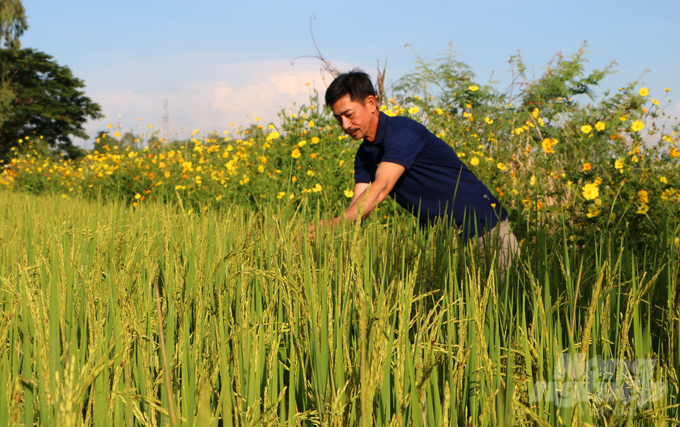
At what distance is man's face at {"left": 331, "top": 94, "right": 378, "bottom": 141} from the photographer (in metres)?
2.59

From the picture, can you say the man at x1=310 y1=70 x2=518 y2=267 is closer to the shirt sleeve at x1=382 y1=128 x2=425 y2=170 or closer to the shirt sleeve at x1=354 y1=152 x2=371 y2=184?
the shirt sleeve at x1=382 y1=128 x2=425 y2=170

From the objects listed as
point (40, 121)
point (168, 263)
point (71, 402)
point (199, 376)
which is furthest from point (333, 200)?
point (40, 121)

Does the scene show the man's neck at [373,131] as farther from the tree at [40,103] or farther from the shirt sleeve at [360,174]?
the tree at [40,103]

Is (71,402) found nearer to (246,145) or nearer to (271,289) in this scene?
(271,289)

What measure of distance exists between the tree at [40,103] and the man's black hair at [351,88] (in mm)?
31247

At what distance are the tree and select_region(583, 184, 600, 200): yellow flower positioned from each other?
32168 millimetres

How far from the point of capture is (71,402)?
0.58 m

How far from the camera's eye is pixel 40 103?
28.7 m

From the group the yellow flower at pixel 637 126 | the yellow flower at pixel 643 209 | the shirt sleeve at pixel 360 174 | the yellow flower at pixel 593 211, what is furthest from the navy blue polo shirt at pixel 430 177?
the yellow flower at pixel 637 126

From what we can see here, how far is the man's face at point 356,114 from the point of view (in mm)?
2590

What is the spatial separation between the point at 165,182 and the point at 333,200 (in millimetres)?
2783
